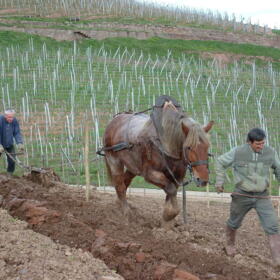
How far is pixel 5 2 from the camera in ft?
132

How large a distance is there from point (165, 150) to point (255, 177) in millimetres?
1195

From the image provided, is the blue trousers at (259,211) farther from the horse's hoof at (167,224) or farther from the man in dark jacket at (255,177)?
the horse's hoof at (167,224)

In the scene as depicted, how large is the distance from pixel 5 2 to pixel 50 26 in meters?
8.47

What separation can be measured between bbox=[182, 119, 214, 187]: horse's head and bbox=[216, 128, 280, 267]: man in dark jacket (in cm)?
19

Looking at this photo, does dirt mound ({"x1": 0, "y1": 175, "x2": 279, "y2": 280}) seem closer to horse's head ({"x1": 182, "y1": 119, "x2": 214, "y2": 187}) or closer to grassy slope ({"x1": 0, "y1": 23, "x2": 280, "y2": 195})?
horse's head ({"x1": 182, "y1": 119, "x2": 214, "y2": 187})

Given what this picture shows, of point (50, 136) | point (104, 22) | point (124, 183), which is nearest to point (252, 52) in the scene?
point (104, 22)

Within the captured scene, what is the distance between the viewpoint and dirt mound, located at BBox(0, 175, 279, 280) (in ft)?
14.0

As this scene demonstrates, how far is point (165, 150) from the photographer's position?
589 cm

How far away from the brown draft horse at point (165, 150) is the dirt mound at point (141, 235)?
49 cm

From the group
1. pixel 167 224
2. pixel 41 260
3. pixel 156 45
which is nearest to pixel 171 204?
pixel 167 224

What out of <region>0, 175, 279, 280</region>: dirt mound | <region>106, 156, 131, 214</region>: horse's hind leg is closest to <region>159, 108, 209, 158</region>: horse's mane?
<region>0, 175, 279, 280</region>: dirt mound

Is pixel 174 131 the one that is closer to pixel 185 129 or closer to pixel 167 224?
pixel 185 129

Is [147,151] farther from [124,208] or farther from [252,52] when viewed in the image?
[252,52]

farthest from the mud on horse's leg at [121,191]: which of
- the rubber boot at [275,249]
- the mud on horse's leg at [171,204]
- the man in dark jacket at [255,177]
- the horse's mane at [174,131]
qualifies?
the rubber boot at [275,249]
